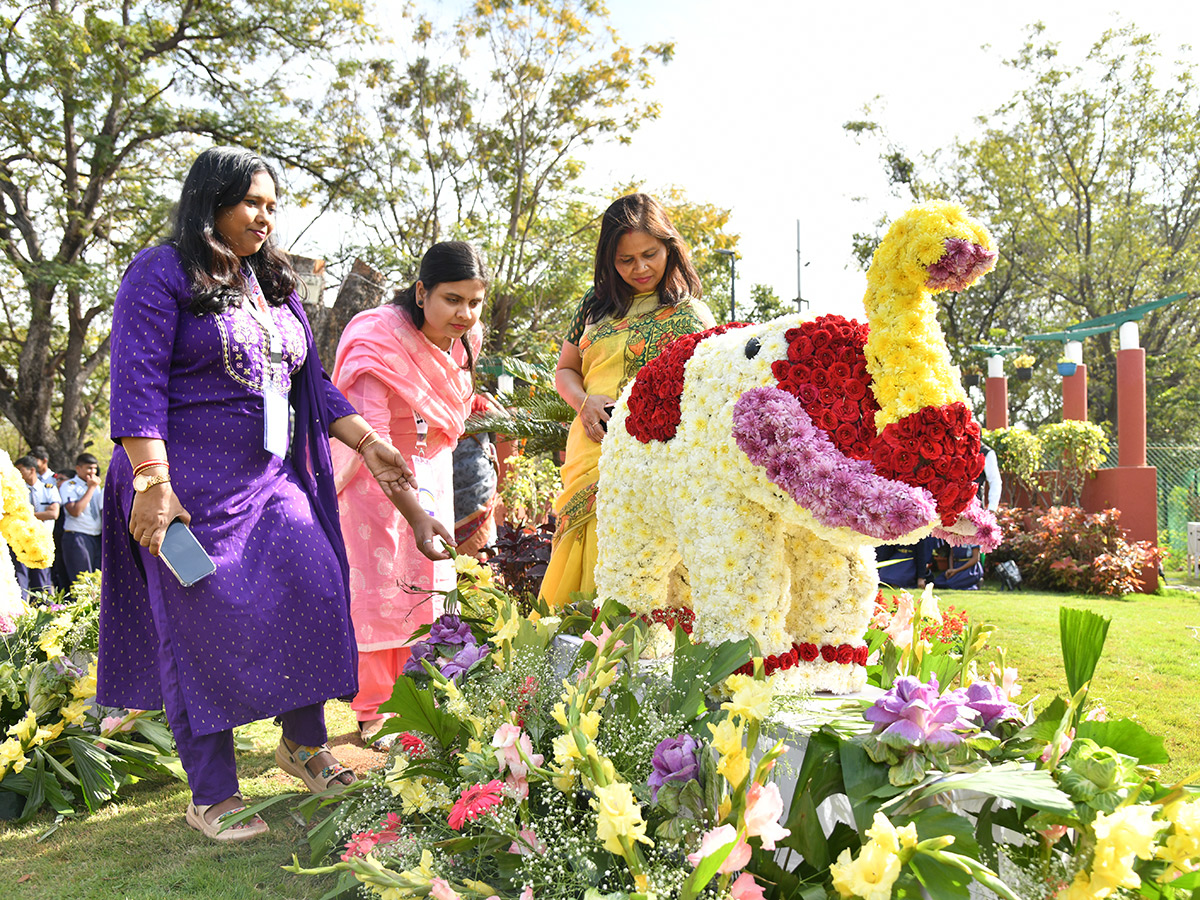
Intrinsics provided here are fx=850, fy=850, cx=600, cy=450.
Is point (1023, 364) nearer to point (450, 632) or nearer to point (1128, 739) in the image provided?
point (450, 632)

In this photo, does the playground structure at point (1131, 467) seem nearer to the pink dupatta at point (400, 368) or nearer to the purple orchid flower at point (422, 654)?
the pink dupatta at point (400, 368)

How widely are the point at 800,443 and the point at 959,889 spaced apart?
93cm

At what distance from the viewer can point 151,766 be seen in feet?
10.3

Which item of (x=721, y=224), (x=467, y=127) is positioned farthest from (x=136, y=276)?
(x=721, y=224)

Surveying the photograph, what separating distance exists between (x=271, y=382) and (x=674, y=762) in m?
1.84

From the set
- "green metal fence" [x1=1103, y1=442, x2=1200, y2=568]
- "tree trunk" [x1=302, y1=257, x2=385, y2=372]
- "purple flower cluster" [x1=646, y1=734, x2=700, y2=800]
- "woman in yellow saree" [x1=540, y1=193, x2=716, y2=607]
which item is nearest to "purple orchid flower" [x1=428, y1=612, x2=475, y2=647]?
"woman in yellow saree" [x1=540, y1=193, x2=716, y2=607]

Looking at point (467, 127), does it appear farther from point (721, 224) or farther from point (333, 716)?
point (333, 716)

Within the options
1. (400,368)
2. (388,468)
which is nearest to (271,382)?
(388,468)

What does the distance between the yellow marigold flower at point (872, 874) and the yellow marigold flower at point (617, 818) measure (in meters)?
0.31

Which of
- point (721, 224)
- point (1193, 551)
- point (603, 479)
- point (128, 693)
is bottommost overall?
point (1193, 551)

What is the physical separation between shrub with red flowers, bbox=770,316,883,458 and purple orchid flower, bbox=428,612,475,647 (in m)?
1.28

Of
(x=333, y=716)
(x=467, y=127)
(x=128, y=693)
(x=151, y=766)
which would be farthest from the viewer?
(x=467, y=127)

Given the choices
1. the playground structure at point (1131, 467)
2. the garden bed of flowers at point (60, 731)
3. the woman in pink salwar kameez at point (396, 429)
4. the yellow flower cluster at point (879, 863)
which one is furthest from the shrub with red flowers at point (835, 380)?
the playground structure at point (1131, 467)

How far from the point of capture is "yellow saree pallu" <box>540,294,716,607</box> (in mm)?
2957
